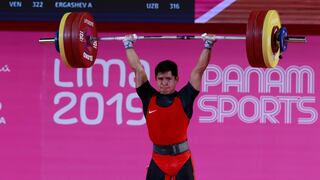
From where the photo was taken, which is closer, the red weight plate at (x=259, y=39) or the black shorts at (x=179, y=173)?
the red weight plate at (x=259, y=39)

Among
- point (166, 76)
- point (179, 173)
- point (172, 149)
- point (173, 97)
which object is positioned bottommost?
point (179, 173)

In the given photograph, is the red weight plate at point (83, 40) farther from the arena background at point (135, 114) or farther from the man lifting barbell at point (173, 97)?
the arena background at point (135, 114)

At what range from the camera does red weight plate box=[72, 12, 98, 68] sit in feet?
14.9

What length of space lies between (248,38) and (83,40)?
1.01 metres

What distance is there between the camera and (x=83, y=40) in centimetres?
464

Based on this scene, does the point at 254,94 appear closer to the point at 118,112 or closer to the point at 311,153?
the point at 311,153

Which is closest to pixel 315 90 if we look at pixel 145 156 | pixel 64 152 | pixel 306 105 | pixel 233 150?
pixel 306 105

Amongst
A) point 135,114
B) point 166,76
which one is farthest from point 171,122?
point 135,114

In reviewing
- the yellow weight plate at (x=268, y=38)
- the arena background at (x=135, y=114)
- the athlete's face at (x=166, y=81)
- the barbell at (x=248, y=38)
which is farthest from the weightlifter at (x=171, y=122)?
the arena background at (x=135, y=114)

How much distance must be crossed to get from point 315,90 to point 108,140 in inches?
62.7

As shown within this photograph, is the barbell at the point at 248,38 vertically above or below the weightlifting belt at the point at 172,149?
above

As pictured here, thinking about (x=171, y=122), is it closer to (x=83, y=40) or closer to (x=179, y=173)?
(x=179, y=173)

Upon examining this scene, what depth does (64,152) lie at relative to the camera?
5773mm

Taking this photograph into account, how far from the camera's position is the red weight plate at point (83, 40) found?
14.9 ft
